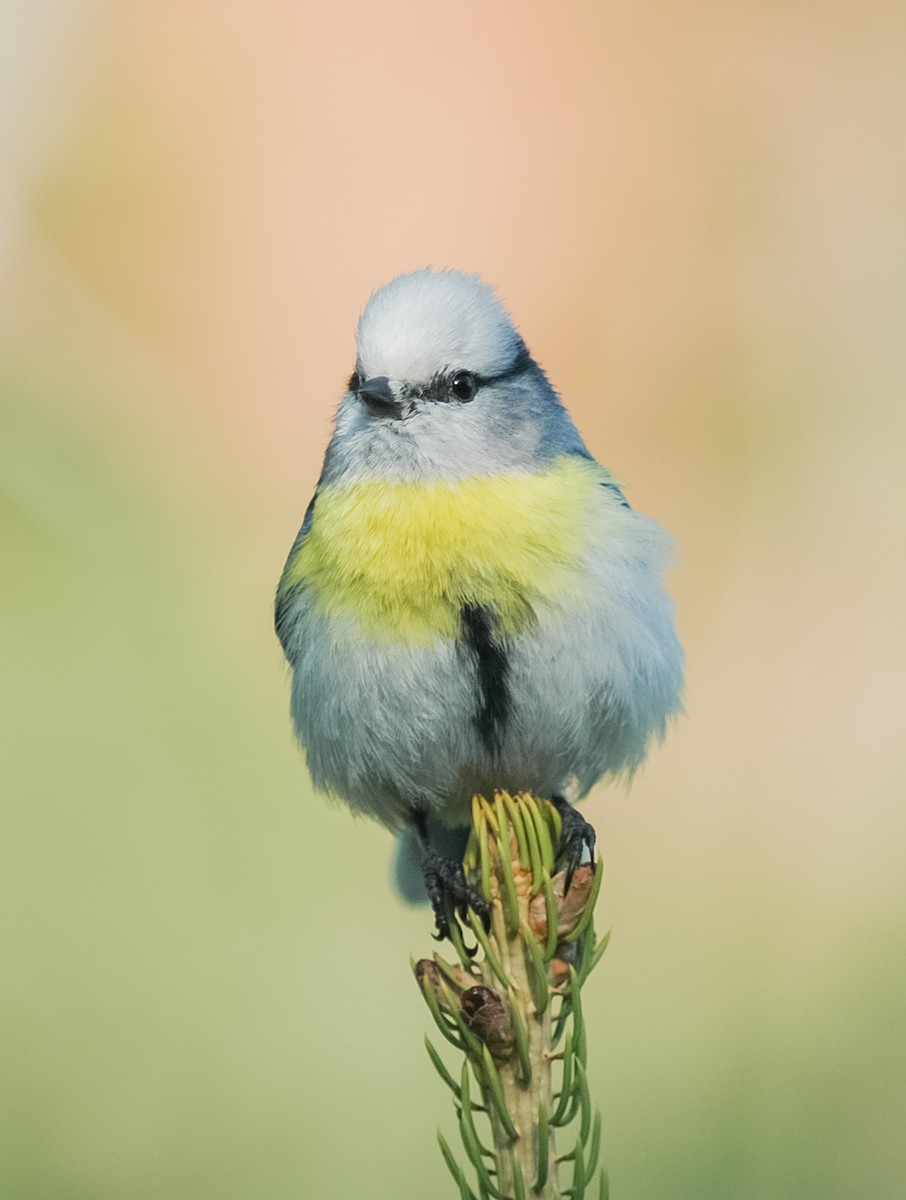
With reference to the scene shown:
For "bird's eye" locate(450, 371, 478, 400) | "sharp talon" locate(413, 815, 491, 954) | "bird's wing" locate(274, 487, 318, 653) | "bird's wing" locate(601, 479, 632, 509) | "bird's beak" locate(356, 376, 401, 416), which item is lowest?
"sharp talon" locate(413, 815, 491, 954)

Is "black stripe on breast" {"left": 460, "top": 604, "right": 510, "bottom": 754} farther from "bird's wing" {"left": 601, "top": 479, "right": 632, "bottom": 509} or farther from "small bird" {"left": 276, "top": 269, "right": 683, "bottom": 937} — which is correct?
"bird's wing" {"left": 601, "top": 479, "right": 632, "bottom": 509}

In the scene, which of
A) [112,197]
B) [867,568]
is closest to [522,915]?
[867,568]

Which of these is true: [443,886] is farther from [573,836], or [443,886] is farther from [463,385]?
[463,385]

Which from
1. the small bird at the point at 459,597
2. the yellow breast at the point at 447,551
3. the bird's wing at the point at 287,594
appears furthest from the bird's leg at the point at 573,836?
the bird's wing at the point at 287,594

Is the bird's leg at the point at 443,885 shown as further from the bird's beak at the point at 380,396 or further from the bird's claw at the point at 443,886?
the bird's beak at the point at 380,396

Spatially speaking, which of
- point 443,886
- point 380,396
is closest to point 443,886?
point 443,886

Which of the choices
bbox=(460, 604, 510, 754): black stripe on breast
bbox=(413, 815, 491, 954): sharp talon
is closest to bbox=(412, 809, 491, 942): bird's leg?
bbox=(413, 815, 491, 954): sharp talon
